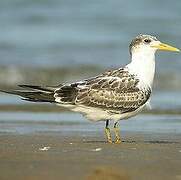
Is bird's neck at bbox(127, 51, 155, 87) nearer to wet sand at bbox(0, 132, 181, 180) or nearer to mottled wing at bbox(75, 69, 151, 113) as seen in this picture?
mottled wing at bbox(75, 69, 151, 113)

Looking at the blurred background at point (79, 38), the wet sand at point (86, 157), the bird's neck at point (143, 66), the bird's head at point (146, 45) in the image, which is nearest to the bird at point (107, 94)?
the bird's neck at point (143, 66)

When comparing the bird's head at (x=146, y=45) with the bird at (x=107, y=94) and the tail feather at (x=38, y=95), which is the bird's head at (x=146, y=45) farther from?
the tail feather at (x=38, y=95)

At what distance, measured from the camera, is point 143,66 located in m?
11.6

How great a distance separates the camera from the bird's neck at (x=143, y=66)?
1152cm

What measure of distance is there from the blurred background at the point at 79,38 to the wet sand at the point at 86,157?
4186 millimetres

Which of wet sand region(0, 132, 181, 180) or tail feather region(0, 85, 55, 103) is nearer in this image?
wet sand region(0, 132, 181, 180)

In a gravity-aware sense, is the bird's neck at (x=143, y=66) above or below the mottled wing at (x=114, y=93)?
above

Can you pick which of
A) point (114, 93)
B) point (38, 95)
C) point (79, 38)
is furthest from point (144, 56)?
point (79, 38)

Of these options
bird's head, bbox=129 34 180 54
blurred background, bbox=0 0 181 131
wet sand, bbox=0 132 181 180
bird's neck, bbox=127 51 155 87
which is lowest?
wet sand, bbox=0 132 181 180

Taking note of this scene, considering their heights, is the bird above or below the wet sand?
above

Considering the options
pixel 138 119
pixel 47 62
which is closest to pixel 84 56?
pixel 47 62

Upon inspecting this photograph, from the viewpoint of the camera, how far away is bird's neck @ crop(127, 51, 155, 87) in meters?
11.5

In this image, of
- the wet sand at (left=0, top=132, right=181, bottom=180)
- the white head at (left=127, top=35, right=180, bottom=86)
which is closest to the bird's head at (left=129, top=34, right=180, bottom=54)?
the white head at (left=127, top=35, right=180, bottom=86)

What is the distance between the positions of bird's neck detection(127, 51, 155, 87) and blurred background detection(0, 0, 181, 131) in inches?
150
